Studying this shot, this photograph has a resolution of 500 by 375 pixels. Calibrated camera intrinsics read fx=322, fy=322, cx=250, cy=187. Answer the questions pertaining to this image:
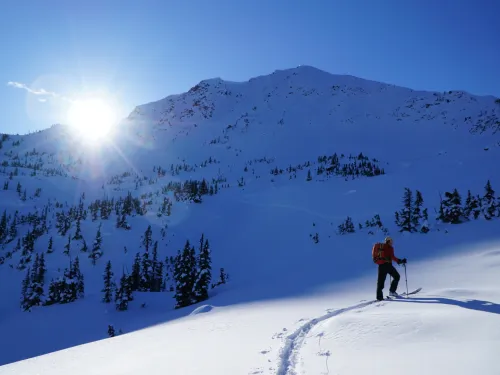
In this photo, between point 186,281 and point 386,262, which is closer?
point 386,262

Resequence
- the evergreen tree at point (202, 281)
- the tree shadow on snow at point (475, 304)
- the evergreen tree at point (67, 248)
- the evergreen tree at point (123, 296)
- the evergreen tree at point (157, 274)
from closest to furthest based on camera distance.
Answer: the tree shadow on snow at point (475, 304), the evergreen tree at point (202, 281), the evergreen tree at point (123, 296), the evergreen tree at point (157, 274), the evergreen tree at point (67, 248)

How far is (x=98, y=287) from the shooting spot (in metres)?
66.2

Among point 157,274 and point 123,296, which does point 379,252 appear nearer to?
point 123,296

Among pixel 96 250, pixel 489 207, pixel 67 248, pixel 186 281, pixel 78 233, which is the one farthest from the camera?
pixel 78 233

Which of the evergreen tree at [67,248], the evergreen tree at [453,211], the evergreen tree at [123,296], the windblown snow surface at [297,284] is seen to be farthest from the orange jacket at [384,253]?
the evergreen tree at [67,248]

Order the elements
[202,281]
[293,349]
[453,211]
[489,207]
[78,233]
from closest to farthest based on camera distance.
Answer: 1. [293,349]
2. [489,207]
3. [453,211]
4. [202,281]
5. [78,233]

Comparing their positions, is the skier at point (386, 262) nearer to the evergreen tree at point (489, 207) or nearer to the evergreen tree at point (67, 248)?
the evergreen tree at point (489, 207)

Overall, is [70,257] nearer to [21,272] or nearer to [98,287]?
[21,272]

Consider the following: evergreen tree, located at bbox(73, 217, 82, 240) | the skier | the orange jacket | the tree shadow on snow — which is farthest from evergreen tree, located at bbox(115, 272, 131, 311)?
the tree shadow on snow

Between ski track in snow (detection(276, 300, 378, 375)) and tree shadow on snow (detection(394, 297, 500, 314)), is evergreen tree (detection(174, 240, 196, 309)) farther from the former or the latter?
tree shadow on snow (detection(394, 297, 500, 314))

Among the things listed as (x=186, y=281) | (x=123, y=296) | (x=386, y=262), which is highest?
(x=386, y=262)

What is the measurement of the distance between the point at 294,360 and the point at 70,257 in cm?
8704

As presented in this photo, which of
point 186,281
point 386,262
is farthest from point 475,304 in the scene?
point 186,281

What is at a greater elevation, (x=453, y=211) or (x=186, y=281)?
(x=453, y=211)
